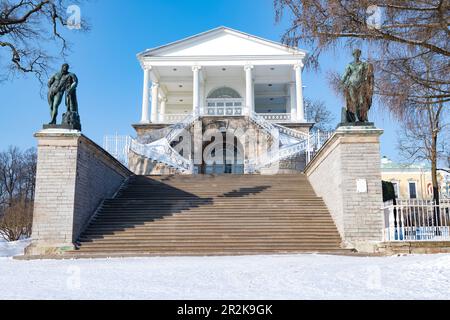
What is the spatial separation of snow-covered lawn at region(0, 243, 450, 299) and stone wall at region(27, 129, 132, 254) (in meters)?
3.32

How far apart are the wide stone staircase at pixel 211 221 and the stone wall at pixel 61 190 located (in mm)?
611

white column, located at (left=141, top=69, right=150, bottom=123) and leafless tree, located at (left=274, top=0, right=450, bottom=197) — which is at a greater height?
white column, located at (left=141, top=69, right=150, bottom=123)

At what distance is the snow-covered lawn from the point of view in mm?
5656

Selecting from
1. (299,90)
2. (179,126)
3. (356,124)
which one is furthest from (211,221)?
(299,90)

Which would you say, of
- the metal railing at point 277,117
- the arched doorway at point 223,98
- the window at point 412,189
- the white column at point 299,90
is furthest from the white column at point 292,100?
the window at point 412,189

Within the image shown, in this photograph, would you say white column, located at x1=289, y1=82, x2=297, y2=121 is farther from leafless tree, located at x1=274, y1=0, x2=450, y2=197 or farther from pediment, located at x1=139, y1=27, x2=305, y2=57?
leafless tree, located at x1=274, y1=0, x2=450, y2=197

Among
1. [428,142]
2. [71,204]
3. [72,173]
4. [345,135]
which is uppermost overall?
[428,142]

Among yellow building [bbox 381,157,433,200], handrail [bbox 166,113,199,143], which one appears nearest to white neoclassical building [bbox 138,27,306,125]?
handrail [bbox 166,113,199,143]

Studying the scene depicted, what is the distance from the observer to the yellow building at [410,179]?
168 feet

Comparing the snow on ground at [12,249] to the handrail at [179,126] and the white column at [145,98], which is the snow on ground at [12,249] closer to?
the handrail at [179,126]

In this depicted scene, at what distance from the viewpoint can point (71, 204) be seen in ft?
42.6

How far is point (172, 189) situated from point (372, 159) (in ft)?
26.9
